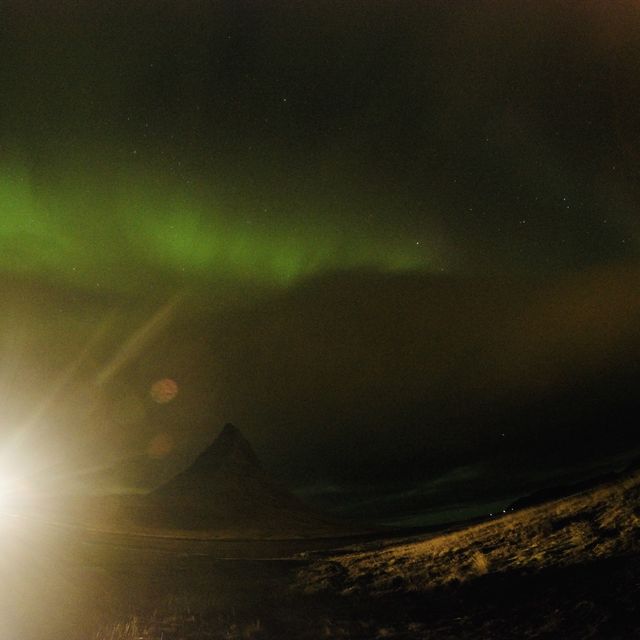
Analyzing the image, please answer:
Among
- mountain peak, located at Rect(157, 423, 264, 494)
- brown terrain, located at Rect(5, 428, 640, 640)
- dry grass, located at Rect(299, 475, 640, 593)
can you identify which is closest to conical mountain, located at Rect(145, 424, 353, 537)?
mountain peak, located at Rect(157, 423, 264, 494)

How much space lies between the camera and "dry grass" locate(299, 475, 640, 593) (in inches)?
893

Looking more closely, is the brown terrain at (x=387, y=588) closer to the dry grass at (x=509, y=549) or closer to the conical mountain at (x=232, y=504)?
the dry grass at (x=509, y=549)

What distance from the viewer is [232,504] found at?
5650 inches

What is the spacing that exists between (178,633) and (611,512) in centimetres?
1998

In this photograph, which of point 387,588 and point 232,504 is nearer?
point 387,588

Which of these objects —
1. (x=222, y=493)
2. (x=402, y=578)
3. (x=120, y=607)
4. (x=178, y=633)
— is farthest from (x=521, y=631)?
(x=222, y=493)

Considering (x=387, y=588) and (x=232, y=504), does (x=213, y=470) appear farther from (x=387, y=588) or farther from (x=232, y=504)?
(x=387, y=588)

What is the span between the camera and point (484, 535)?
2789 centimetres

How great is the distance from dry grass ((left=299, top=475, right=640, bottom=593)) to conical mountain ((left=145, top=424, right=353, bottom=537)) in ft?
216

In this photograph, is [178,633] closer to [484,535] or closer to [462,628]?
[462,628]

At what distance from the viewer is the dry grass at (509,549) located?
893 inches

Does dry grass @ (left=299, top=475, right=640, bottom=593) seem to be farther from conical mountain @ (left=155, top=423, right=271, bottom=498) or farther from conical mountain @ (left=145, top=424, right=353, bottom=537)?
conical mountain @ (left=155, top=423, right=271, bottom=498)

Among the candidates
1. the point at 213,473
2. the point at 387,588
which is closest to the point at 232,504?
the point at 213,473

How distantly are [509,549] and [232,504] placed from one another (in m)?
129
